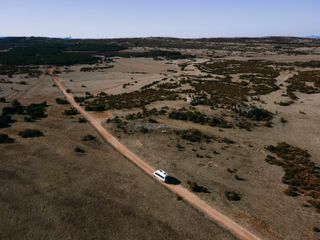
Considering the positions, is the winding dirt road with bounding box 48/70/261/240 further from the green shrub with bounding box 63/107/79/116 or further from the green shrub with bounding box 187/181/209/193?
the green shrub with bounding box 63/107/79/116

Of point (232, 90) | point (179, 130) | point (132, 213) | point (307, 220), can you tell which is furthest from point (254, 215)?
point (232, 90)

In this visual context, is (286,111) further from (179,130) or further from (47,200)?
(47,200)

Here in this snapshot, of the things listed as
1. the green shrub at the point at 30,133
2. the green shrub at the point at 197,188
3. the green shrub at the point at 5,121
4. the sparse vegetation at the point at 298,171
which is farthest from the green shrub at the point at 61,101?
the green shrub at the point at 197,188

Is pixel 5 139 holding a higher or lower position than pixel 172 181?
higher

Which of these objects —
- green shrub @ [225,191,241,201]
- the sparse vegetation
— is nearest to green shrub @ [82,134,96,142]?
green shrub @ [225,191,241,201]

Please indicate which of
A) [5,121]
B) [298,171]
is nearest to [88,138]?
[5,121]

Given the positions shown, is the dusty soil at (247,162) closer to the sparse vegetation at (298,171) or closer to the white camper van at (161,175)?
the sparse vegetation at (298,171)

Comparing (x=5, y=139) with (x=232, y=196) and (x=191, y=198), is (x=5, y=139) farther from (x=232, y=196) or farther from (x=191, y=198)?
(x=232, y=196)
